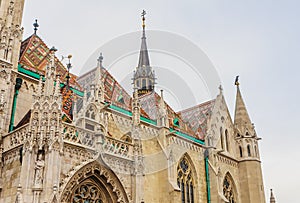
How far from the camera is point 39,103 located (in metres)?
11.0

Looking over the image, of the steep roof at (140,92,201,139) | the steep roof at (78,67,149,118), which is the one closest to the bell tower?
the steep roof at (78,67,149,118)

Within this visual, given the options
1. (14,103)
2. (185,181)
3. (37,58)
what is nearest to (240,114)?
(185,181)

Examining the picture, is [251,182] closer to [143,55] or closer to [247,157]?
[247,157]

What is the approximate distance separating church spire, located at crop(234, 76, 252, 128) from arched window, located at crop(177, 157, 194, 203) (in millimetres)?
7119

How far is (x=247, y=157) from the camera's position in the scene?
23.3 meters

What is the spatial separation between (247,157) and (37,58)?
14175mm

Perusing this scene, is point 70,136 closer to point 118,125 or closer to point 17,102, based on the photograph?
point 17,102

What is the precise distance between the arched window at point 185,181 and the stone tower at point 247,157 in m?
5.22

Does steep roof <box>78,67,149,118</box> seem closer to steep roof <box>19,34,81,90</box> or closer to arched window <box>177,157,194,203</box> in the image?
steep roof <box>19,34,81,90</box>

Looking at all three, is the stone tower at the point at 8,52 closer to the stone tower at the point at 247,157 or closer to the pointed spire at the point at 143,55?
the stone tower at the point at 247,157

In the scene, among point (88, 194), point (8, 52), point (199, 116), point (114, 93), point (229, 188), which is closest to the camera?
point (88, 194)

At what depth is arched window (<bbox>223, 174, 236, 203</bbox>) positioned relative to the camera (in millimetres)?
21580

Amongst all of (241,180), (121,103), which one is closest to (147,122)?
(121,103)

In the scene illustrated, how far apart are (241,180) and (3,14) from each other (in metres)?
16.2
